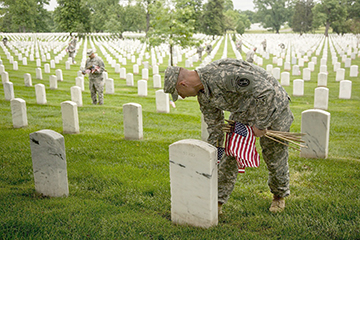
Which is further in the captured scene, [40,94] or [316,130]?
[40,94]

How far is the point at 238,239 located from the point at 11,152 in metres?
4.35

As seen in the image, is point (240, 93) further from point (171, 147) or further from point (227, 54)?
point (227, 54)

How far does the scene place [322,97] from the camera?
9992 millimetres

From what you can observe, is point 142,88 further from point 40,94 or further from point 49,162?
point 49,162

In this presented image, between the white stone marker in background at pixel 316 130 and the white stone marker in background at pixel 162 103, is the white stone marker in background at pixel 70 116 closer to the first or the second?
the white stone marker in background at pixel 162 103

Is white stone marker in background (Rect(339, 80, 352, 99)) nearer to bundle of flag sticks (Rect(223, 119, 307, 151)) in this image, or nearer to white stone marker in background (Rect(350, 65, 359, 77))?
white stone marker in background (Rect(350, 65, 359, 77))

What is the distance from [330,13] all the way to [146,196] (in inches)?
260

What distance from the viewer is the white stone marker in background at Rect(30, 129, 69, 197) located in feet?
14.5

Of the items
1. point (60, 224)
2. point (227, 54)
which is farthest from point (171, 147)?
point (227, 54)

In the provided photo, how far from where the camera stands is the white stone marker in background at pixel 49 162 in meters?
4.42

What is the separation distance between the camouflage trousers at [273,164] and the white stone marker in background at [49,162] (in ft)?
5.96

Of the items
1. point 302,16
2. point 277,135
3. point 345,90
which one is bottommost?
point 345,90

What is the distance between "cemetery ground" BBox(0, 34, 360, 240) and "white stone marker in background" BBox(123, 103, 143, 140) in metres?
0.17

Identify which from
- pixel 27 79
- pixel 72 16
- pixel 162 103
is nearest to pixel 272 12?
pixel 162 103
